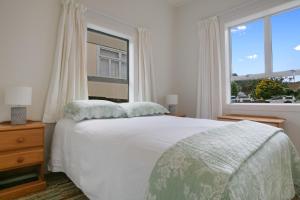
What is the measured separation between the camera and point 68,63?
8.16 ft

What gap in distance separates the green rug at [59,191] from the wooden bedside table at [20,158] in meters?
0.09

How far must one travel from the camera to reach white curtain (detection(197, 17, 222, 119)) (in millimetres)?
3357

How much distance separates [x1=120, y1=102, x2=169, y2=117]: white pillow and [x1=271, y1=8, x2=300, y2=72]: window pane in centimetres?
203

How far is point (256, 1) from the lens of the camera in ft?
9.91

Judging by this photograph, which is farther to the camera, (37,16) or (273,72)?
(273,72)

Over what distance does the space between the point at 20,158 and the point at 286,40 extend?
397 cm

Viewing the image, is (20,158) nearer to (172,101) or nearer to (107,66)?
(107,66)

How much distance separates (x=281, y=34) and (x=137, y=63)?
2.46 m

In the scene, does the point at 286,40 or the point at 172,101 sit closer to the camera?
the point at 286,40

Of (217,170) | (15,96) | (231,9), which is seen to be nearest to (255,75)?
(231,9)

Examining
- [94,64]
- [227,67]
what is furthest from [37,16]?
[227,67]

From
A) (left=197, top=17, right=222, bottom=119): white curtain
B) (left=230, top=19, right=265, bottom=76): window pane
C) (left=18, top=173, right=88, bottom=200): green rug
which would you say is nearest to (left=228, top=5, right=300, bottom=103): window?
(left=230, top=19, right=265, bottom=76): window pane

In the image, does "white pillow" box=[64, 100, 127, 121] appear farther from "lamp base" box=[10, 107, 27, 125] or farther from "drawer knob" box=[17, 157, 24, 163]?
"drawer knob" box=[17, 157, 24, 163]

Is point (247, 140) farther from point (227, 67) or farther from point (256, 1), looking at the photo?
point (256, 1)
